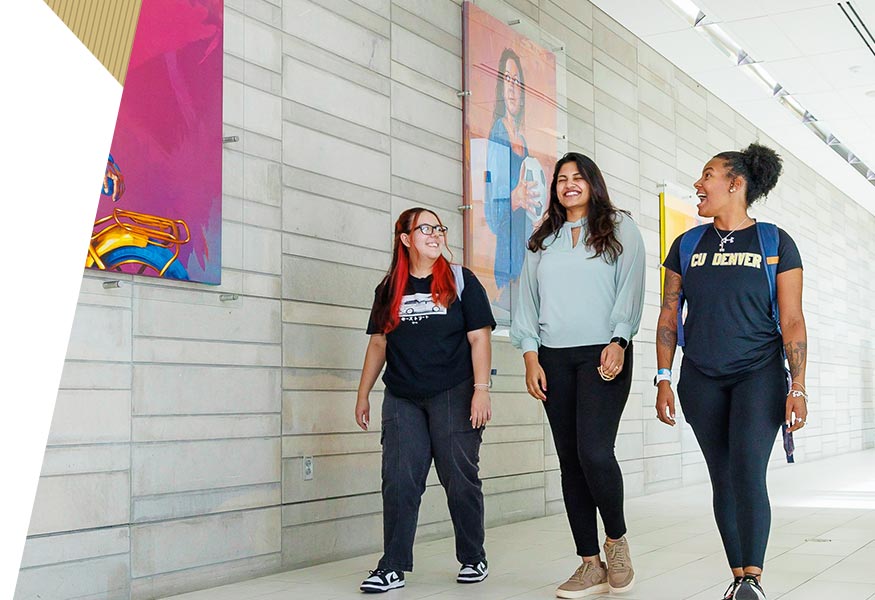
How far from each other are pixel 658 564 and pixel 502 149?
8.19ft

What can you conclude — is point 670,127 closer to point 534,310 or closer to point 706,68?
point 706,68

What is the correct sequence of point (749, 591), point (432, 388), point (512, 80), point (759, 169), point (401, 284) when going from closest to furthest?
point (749, 591) → point (759, 169) → point (432, 388) → point (401, 284) → point (512, 80)

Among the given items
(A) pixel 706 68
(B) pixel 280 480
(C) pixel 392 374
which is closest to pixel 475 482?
(C) pixel 392 374

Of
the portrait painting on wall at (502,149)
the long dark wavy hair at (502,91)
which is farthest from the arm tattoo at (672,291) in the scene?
the long dark wavy hair at (502,91)

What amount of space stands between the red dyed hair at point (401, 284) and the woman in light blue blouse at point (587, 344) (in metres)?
0.29

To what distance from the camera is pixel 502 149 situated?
18.6ft

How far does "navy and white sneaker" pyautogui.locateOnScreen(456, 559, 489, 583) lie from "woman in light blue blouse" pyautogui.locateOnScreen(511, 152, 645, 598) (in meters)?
0.40

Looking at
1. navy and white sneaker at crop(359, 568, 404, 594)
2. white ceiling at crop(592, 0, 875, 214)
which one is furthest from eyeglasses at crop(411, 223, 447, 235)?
white ceiling at crop(592, 0, 875, 214)

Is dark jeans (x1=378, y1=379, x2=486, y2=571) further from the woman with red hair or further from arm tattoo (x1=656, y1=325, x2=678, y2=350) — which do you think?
arm tattoo (x1=656, y1=325, x2=678, y2=350)

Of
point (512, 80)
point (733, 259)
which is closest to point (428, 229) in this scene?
point (733, 259)

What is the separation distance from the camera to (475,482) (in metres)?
3.66

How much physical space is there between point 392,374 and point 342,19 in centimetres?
170

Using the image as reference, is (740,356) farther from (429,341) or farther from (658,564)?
(658,564)

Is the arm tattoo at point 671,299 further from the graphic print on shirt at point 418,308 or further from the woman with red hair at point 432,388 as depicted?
the graphic print on shirt at point 418,308
